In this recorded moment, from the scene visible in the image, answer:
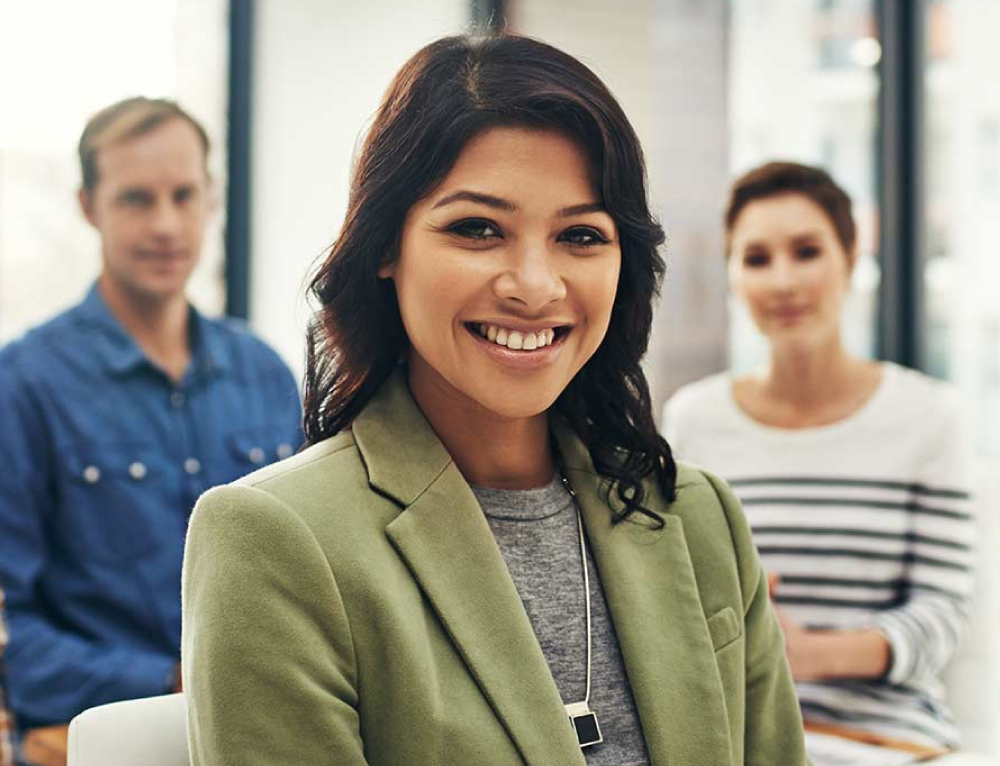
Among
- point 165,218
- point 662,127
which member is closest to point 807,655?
point 165,218

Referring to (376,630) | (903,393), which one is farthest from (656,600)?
(903,393)

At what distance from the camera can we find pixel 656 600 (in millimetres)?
1296

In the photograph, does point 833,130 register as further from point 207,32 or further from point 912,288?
point 207,32

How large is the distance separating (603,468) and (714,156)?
284cm

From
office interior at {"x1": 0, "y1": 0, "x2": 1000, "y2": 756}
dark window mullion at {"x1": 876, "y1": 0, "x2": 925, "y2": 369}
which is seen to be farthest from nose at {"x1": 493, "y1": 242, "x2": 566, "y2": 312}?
dark window mullion at {"x1": 876, "y1": 0, "x2": 925, "y2": 369}

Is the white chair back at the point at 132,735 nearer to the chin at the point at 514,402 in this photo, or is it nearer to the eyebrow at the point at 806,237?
the chin at the point at 514,402

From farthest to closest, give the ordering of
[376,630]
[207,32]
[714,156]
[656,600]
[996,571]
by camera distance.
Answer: [714,156] → [207,32] → [996,571] → [656,600] → [376,630]

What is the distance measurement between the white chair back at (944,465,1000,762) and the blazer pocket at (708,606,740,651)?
116 centimetres

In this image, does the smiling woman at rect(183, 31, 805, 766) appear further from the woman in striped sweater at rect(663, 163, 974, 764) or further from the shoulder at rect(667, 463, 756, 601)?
the woman in striped sweater at rect(663, 163, 974, 764)

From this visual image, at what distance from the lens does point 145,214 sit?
2.45 metres

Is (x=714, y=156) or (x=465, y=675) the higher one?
(x=714, y=156)

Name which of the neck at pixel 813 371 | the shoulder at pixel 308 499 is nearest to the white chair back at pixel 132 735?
the shoulder at pixel 308 499

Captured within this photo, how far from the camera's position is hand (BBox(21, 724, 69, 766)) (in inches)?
74.0

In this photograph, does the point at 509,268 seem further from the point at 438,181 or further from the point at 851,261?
the point at 851,261
